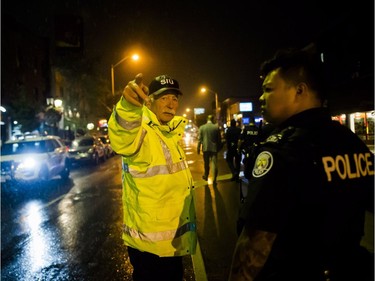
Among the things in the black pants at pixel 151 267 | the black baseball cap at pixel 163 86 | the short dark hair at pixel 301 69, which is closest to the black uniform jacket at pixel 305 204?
the short dark hair at pixel 301 69

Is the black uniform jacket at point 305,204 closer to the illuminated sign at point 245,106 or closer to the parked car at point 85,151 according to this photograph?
the parked car at point 85,151


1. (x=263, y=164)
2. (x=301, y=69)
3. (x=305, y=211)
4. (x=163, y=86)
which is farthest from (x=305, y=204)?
(x=163, y=86)

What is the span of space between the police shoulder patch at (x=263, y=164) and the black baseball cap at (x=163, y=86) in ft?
4.70

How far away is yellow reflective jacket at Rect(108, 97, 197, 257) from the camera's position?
2.50 metres

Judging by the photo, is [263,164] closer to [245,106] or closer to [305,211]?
[305,211]

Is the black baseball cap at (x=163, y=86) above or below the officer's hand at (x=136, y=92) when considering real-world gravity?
above

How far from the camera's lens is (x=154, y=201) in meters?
2.50

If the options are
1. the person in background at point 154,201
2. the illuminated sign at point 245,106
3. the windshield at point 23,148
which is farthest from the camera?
the illuminated sign at point 245,106

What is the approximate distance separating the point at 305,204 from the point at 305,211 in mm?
31

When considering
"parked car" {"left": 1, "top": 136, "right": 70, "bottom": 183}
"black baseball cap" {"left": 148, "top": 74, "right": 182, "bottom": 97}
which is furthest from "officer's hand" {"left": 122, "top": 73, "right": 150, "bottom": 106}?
"parked car" {"left": 1, "top": 136, "right": 70, "bottom": 183}

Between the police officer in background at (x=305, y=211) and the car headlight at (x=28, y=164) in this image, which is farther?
the car headlight at (x=28, y=164)

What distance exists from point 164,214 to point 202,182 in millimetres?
9331

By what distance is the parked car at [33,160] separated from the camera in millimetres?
12234

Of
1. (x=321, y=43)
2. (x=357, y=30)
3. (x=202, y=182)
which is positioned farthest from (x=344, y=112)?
(x=202, y=182)
